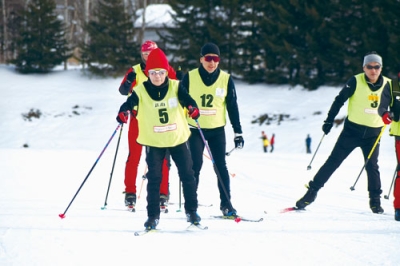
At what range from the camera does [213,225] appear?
5.74 metres

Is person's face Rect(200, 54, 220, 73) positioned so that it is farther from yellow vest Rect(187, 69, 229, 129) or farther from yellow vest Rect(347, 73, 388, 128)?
yellow vest Rect(347, 73, 388, 128)

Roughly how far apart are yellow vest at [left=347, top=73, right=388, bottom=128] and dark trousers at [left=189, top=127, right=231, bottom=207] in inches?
65.3

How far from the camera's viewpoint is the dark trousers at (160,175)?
17.8 feet

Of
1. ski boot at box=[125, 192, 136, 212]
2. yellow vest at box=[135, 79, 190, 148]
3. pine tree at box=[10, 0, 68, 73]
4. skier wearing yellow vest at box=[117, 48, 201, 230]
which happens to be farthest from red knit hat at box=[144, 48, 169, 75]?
pine tree at box=[10, 0, 68, 73]

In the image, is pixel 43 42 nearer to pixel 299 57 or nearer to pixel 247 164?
pixel 299 57

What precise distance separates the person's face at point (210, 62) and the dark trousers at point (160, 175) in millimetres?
993

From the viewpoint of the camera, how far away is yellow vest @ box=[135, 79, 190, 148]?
17.6 ft

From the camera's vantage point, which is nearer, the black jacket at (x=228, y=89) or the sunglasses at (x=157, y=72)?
the sunglasses at (x=157, y=72)

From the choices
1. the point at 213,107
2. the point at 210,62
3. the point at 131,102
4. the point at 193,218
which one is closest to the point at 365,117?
the point at 213,107

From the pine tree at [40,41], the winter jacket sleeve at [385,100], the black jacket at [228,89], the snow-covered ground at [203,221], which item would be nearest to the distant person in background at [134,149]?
the snow-covered ground at [203,221]

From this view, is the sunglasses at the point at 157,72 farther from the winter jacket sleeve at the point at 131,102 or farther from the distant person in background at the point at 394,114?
the distant person in background at the point at 394,114

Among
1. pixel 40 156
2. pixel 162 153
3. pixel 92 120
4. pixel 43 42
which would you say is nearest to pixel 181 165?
pixel 162 153

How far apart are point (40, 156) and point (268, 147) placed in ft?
47.3

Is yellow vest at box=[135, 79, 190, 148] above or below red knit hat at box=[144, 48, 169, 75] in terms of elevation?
below
